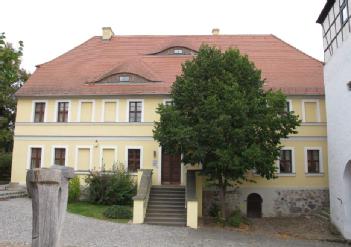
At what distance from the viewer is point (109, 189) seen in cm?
2095

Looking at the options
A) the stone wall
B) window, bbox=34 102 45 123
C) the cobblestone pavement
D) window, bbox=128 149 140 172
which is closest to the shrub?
the cobblestone pavement

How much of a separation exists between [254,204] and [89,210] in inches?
387

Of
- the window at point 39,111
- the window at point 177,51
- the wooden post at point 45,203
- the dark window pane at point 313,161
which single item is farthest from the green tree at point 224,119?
the wooden post at point 45,203

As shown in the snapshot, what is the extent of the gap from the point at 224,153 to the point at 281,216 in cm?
767

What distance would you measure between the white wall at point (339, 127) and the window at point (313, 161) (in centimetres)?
351

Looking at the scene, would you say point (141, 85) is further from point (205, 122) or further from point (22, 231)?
point (22, 231)

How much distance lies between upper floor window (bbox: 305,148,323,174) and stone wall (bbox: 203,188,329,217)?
1305 mm

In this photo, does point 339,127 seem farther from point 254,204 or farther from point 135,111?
point 135,111

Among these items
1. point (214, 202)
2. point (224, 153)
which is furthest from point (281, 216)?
point (224, 153)

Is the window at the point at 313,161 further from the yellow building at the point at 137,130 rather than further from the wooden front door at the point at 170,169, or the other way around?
the wooden front door at the point at 170,169

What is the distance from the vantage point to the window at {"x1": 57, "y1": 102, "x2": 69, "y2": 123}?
25125mm

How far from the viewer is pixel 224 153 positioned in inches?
689

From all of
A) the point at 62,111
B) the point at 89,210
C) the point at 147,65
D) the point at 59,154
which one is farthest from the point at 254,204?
the point at 62,111

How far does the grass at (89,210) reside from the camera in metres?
18.4
